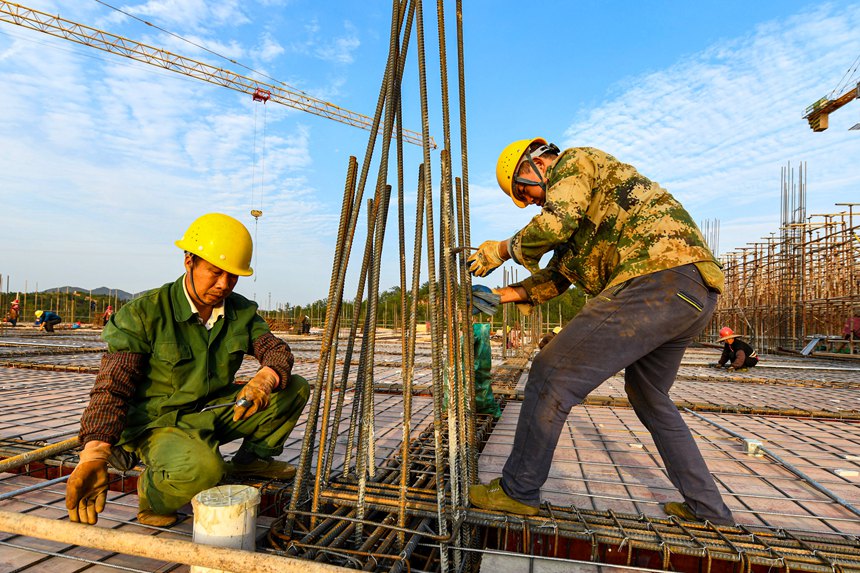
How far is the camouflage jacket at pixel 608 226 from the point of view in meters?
1.74

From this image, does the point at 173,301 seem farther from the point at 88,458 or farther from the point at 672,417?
the point at 672,417

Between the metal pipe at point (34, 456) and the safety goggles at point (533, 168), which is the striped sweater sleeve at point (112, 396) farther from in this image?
the safety goggles at point (533, 168)

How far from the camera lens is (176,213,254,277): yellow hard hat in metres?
1.98

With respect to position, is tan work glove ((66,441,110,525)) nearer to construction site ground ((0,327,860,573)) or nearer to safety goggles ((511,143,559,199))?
construction site ground ((0,327,860,573))

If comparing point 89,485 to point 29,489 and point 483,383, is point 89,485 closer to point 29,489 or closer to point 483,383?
point 29,489

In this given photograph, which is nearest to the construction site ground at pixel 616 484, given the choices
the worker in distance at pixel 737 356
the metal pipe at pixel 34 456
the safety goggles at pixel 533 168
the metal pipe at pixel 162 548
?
the metal pipe at pixel 34 456

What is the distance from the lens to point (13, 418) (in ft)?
10.4

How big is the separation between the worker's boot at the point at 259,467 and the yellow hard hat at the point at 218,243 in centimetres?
82

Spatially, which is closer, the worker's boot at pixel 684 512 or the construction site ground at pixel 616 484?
the construction site ground at pixel 616 484

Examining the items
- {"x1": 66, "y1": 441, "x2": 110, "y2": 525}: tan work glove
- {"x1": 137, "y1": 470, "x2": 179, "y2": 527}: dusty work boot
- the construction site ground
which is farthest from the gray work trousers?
{"x1": 66, "y1": 441, "x2": 110, "y2": 525}: tan work glove

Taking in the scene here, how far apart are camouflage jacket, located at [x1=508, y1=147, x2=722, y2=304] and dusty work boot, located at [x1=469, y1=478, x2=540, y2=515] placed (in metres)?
0.83

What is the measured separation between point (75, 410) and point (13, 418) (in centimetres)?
36

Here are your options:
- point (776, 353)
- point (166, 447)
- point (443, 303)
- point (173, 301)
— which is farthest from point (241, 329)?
point (776, 353)

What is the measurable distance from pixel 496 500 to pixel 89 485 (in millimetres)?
1317
